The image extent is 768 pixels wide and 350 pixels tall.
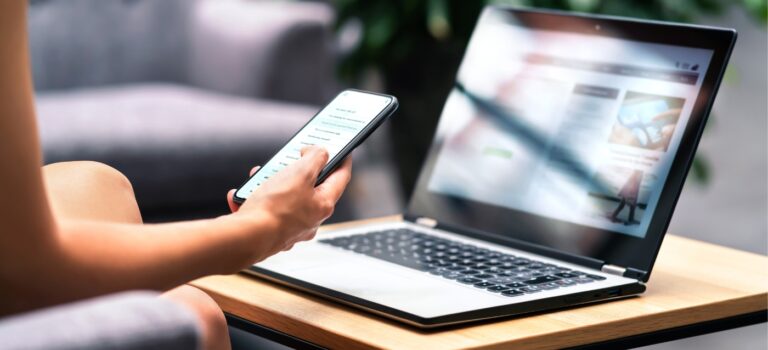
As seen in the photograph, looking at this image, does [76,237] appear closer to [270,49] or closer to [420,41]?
[270,49]

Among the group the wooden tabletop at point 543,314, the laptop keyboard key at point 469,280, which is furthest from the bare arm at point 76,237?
the laptop keyboard key at point 469,280

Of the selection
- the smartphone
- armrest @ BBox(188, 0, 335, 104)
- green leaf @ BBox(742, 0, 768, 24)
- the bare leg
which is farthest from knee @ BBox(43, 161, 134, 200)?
green leaf @ BBox(742, 0, 768, 24)

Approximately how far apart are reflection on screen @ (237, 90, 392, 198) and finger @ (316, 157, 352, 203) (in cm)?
2

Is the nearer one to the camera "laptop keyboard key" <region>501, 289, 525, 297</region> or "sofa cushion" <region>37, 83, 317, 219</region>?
"laptop keyboard key" <region>501, 289, 525, 297</region>

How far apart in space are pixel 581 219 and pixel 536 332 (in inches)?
10.8

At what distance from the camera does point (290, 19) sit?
2.61 m

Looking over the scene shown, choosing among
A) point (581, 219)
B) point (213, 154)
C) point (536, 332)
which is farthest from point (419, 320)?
point (213, 154)

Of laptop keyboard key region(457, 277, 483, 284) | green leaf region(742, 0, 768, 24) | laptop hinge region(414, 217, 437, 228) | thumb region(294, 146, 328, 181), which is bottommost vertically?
laptop hinge region(414, 217, 437, 228)

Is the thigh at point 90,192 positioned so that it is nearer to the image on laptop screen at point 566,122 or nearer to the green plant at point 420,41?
the image on laptop screen at point 566,122

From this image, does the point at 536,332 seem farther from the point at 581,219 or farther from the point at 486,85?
the point at 486,85

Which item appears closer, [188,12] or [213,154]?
[213,154]

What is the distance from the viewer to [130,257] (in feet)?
2.13

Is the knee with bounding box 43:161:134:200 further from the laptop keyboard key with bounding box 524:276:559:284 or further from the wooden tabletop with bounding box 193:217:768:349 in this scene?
the laptop keyboard key with bounding box 524:276:559:284

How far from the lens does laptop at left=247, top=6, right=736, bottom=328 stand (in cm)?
94
